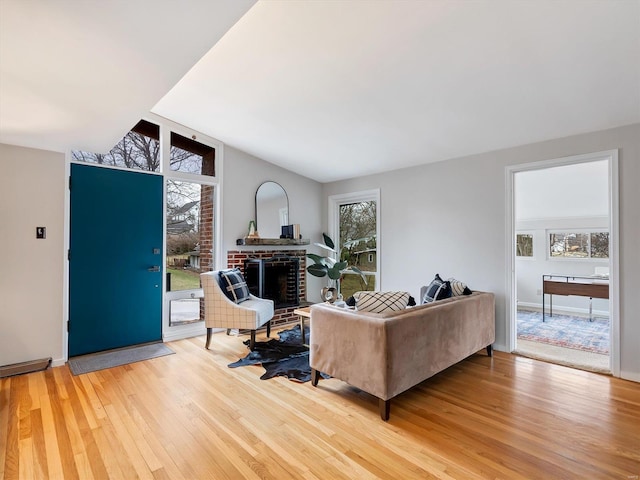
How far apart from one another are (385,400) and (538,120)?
2.80 metres

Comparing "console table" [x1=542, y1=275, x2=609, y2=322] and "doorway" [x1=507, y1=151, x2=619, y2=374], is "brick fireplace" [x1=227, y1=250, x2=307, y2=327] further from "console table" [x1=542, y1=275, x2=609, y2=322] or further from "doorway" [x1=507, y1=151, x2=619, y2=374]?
"console table" [x1=542, y1=275, x2=609, y2=322]

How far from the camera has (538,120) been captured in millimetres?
2934

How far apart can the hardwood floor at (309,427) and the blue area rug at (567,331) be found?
1038 millimetres

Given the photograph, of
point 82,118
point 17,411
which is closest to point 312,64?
point 82,118

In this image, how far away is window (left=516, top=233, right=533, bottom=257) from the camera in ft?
20.0

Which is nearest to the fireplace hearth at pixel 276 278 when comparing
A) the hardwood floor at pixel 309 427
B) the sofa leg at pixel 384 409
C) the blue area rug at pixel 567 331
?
the hardwood floor at pixel 309 427

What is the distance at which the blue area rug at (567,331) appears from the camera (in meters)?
3.80

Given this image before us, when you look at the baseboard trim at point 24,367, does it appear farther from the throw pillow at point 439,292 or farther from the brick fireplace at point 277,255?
the throw pillow at point 439,292

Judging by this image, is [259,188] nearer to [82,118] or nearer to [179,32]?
[82,118]

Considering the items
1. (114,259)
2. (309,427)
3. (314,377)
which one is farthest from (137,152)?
(309,427)

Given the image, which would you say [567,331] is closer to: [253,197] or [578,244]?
[578,244]

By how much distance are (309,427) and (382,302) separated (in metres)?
1.01

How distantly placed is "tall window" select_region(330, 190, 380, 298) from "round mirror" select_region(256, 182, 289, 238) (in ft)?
3.05

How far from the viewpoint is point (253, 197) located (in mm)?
4793
